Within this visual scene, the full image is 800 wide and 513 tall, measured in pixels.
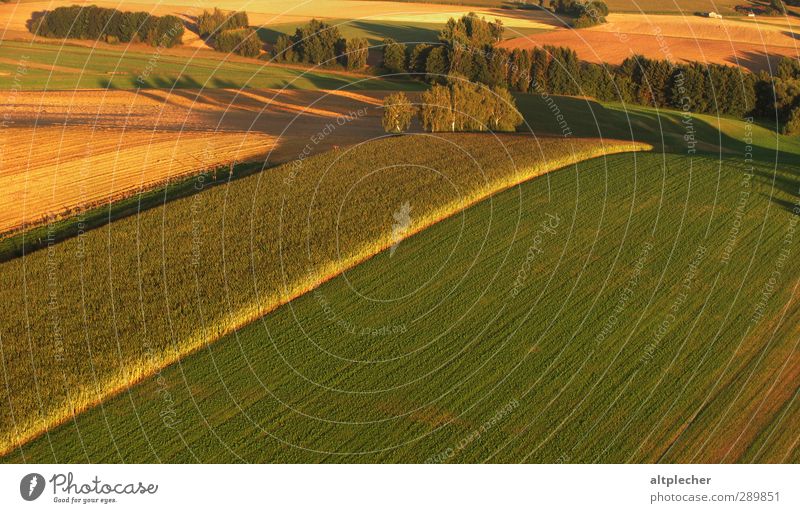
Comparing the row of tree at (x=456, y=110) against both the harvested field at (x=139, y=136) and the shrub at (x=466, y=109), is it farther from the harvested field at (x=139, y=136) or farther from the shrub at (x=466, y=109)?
the harvested field at (x=139, y=136)

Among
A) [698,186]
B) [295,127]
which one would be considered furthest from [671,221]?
[295,127]

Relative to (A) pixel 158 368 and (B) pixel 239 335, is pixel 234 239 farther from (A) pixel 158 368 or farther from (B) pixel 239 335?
(A) pixel 158 368

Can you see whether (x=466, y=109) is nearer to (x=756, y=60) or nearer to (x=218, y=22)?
(x=756, y=60)

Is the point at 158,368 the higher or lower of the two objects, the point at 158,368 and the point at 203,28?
the lower

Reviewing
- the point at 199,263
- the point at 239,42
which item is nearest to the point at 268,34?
the point at 239,42

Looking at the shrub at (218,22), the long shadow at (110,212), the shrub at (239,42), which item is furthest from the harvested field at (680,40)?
the long shadow at (110,212)

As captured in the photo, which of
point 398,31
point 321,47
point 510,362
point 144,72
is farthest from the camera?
point 398,31
